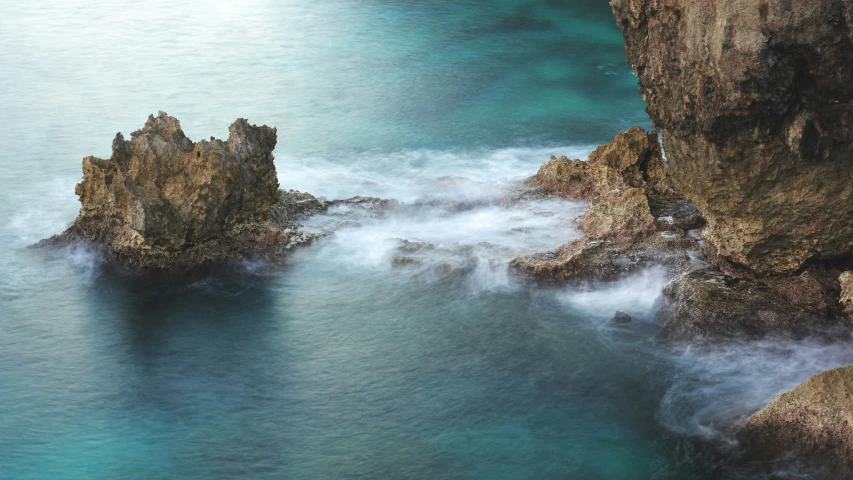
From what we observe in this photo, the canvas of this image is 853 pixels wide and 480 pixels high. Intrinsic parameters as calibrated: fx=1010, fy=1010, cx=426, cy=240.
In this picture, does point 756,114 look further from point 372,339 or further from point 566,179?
point 372,339

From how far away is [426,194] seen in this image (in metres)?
30.4

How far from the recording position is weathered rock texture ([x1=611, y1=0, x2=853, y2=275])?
Result: 61.6ft

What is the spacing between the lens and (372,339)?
23359 millimetres

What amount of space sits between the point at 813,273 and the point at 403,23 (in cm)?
3118

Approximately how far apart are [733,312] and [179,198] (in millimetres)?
13790

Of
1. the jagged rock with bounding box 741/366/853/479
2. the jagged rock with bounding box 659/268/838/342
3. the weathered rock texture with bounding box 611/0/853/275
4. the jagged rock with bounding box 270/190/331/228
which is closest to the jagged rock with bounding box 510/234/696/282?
the weathered rock texture with bounding box 611/0/853/275

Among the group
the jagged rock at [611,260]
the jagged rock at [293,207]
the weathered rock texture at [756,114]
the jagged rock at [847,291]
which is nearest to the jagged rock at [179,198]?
the jagged rock at [293,207]

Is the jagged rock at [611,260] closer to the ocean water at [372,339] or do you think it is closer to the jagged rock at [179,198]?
the ocean water at [372,339]

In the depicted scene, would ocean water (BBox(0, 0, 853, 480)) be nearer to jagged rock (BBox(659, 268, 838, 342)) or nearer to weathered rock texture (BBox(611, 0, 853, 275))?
jagged rock (BBox(659, 268, 838, 342))

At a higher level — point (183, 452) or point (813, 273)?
point (813, 273)

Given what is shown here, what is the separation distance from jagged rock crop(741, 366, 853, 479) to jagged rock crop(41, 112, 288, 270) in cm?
1371

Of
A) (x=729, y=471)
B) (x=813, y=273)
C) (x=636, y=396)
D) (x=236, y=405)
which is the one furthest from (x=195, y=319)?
(x=813, y=273)

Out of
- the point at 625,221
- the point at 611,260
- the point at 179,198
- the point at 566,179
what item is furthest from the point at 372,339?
the point at 566,179

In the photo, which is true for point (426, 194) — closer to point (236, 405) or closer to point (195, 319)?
point (195, 319)
